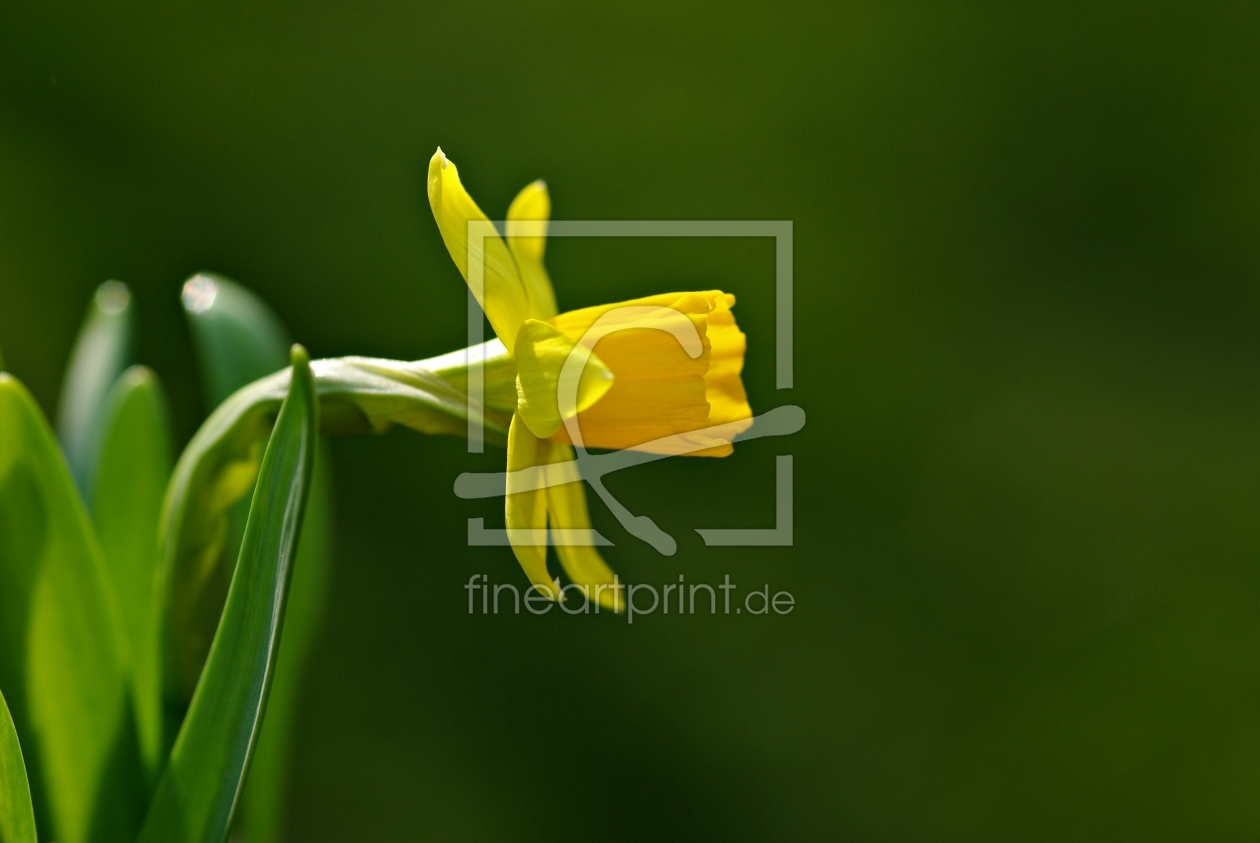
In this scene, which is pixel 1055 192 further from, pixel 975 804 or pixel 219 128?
pixel 219 128

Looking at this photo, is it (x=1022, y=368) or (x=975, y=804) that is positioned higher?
(x=1022, y=368)

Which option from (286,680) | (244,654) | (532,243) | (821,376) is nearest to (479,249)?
(532,243)

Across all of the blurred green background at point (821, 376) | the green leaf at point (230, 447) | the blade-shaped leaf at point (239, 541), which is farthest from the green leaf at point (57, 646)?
the blurred green background at point (821, 376)

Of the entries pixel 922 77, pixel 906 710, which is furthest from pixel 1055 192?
pixel 906 710

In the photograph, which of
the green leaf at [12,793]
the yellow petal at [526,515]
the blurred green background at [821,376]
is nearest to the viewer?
the green leaf at [12,793]

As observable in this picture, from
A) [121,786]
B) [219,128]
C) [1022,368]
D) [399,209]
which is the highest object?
[219,128]

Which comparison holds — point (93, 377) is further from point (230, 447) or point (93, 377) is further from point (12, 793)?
point (12, 793)

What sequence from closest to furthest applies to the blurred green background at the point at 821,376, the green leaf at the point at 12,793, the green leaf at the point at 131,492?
1. the green leaf at the point at 12,793
2. the green leaf at the point at 131,492
3. the blurred green background at the point at 821,376

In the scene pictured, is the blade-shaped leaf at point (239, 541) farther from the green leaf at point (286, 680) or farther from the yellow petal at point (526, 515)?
the yellow petal at point (526, 515)
